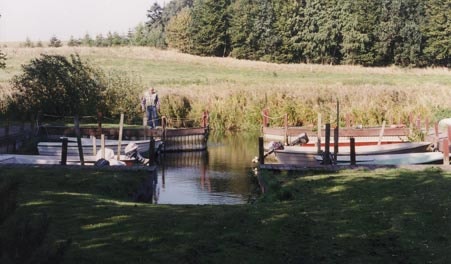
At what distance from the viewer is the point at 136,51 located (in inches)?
3418

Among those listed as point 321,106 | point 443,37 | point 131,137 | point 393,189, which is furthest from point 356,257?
point 443,37

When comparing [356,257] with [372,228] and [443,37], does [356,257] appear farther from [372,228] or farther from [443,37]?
[443,37]

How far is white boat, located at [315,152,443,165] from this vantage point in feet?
71.8

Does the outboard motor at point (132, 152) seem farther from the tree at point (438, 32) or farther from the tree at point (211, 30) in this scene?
the tree at point (438, 32)

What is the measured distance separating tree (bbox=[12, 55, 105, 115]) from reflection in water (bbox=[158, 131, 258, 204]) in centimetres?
814

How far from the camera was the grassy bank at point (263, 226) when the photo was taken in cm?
→ 963

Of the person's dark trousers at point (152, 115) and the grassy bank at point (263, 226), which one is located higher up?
the person's dark trousers at point (152, 115)

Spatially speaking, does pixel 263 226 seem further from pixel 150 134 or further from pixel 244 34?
pixel 244 34

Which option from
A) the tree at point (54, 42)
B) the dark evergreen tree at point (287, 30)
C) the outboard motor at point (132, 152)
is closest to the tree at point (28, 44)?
the tree at point (54, 42)

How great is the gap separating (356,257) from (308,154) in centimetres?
1400

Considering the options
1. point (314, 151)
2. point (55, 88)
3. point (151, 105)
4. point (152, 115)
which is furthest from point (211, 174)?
point (55, 88)

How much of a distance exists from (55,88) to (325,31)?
2375 inches

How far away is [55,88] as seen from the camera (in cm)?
3462

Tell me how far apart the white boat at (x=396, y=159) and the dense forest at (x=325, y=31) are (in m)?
64.9
